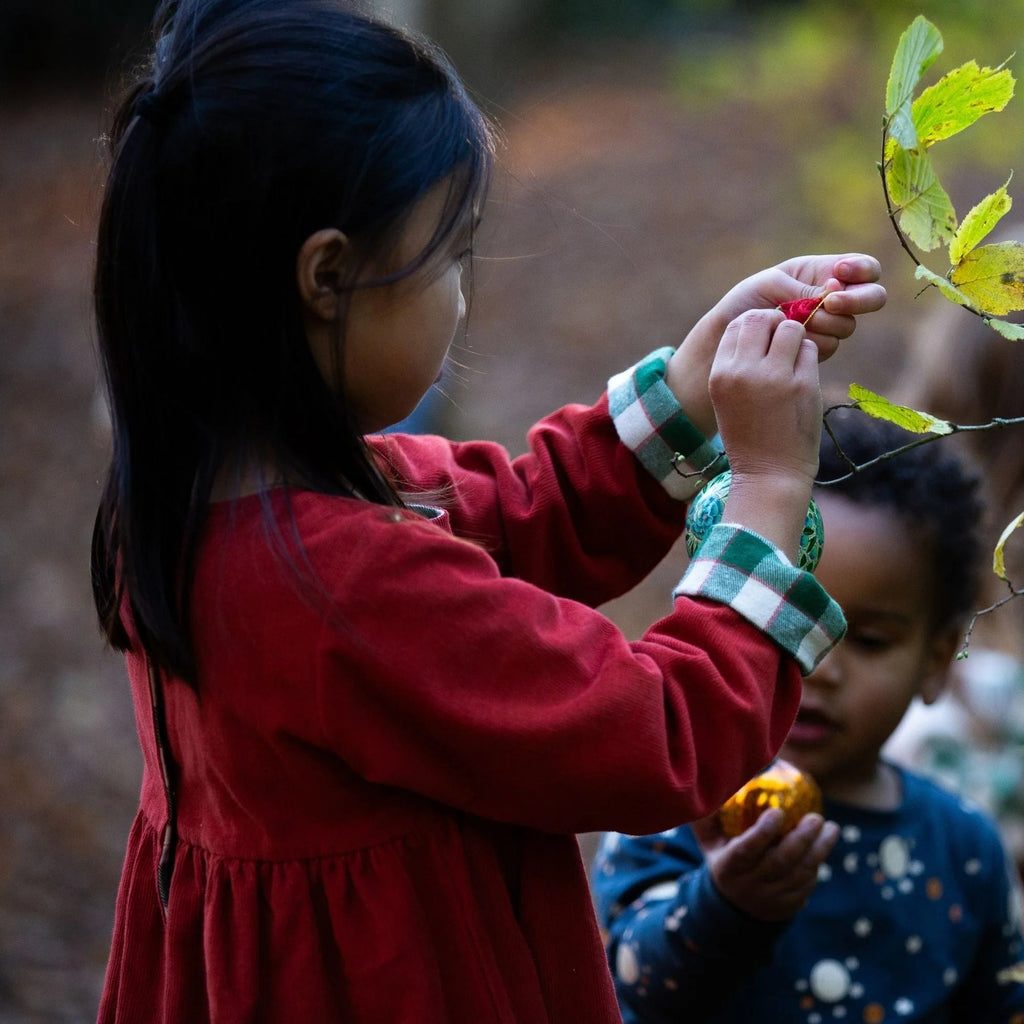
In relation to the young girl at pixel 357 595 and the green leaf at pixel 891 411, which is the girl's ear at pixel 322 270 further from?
the green leaf at pixel 891 411

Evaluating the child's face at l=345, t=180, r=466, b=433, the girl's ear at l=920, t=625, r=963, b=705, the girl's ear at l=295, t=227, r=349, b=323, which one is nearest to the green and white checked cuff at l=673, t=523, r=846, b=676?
the child's face at l=345, t=180, r=466, b=433

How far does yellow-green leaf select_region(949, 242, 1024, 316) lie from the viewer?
119cm

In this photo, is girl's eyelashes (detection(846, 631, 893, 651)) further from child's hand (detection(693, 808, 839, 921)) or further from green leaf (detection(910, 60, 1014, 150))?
green leaf (detection(910, 60, 1014, 150))

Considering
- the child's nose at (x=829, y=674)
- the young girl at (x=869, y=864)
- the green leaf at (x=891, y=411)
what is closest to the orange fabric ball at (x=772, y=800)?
the young girl at (x=869, y=864)

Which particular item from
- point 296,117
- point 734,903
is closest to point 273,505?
point 296,117

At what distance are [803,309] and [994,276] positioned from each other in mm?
229

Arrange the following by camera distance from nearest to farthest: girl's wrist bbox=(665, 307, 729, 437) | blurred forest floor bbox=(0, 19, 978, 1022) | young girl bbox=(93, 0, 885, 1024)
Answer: young girl bbox=(93, 0, 885, 1024) → girl's wrist bbox=(665, 307, 729, 437) → blurred forest floor bbox=(0, 19, 978, 1022)

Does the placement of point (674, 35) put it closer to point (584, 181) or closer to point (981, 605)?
point (584, 181)

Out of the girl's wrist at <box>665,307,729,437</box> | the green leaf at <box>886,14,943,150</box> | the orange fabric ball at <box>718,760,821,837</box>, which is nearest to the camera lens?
the green leaf at <box>886,14,943,150</box>

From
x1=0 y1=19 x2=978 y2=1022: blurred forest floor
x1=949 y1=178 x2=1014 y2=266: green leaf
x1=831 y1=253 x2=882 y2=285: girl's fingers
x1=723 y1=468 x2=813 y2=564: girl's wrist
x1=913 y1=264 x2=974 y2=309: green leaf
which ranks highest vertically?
x1=0 y1=19 x2=978 y2=1022: blurred forest floor

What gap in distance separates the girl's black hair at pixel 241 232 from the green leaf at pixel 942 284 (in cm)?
48

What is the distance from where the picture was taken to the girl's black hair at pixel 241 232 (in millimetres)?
1267

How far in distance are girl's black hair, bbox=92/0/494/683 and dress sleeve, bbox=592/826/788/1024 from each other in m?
0.77

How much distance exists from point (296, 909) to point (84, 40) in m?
14.4
